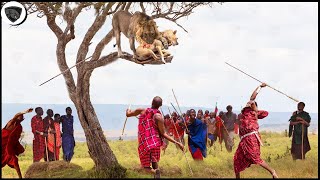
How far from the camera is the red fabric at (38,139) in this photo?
725 inches

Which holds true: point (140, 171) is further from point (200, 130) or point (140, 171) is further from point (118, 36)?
point (118, 36)

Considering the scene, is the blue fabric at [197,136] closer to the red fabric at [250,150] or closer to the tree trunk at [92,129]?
the tree trunk at [92,129]

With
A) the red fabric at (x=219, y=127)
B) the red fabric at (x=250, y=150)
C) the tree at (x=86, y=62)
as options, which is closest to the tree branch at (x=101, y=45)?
the tree at (x=86, y=62)

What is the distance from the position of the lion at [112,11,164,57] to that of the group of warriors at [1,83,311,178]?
1519 millimetres

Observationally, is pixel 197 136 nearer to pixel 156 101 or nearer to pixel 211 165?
pixel 211 165

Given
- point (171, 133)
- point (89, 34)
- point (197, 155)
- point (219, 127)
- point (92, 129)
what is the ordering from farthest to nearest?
point (219, 127), point (171, 133), point (197, 155), point (92, 129), point (89, 34)

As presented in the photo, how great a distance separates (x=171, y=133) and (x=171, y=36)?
8.39 meters

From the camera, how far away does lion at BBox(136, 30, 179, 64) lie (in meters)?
13.3

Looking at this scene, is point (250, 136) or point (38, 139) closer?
point (250, 136)

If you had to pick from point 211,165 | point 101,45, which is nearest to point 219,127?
point 211,165

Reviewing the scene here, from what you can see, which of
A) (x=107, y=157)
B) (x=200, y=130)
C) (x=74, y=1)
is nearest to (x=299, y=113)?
(x=200, y=130)

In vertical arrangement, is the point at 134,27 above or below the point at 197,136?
above

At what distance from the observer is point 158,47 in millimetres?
13359

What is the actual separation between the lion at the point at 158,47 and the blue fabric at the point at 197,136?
489 centimetres
